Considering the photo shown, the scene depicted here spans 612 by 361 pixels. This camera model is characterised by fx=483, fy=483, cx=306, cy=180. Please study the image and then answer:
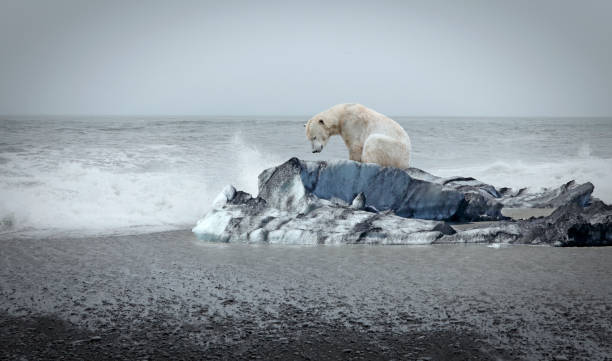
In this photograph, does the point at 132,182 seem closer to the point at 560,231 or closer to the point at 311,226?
the point at 311,226

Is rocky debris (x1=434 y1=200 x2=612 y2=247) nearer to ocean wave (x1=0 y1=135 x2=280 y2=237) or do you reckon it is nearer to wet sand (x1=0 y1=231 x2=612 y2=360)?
wet sand (x1=0 y1=231 x2=612 y2=360)

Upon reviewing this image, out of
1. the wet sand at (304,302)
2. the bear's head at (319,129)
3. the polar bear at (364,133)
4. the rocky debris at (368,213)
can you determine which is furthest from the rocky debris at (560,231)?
the bear's head at (319,129)

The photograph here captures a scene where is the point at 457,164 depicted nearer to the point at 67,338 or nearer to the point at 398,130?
the point at 398,130

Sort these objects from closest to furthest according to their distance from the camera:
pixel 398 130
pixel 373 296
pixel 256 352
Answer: pixel 256 352, pixel 373 296, pixel 398 130

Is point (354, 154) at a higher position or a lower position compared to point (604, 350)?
higher

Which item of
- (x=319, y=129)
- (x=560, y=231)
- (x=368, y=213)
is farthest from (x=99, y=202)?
(x=560, y=231)

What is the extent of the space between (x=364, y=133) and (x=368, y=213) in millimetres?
2041

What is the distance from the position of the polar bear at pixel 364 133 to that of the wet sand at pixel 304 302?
2.54 m

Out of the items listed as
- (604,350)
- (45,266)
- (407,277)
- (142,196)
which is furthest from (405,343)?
(142,196)

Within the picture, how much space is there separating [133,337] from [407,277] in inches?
85.8

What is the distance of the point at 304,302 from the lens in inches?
129

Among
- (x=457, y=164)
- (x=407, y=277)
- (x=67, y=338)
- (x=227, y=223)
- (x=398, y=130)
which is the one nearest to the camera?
(x=67, y=338)

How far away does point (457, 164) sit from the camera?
16.4m

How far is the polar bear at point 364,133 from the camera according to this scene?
7.30m
